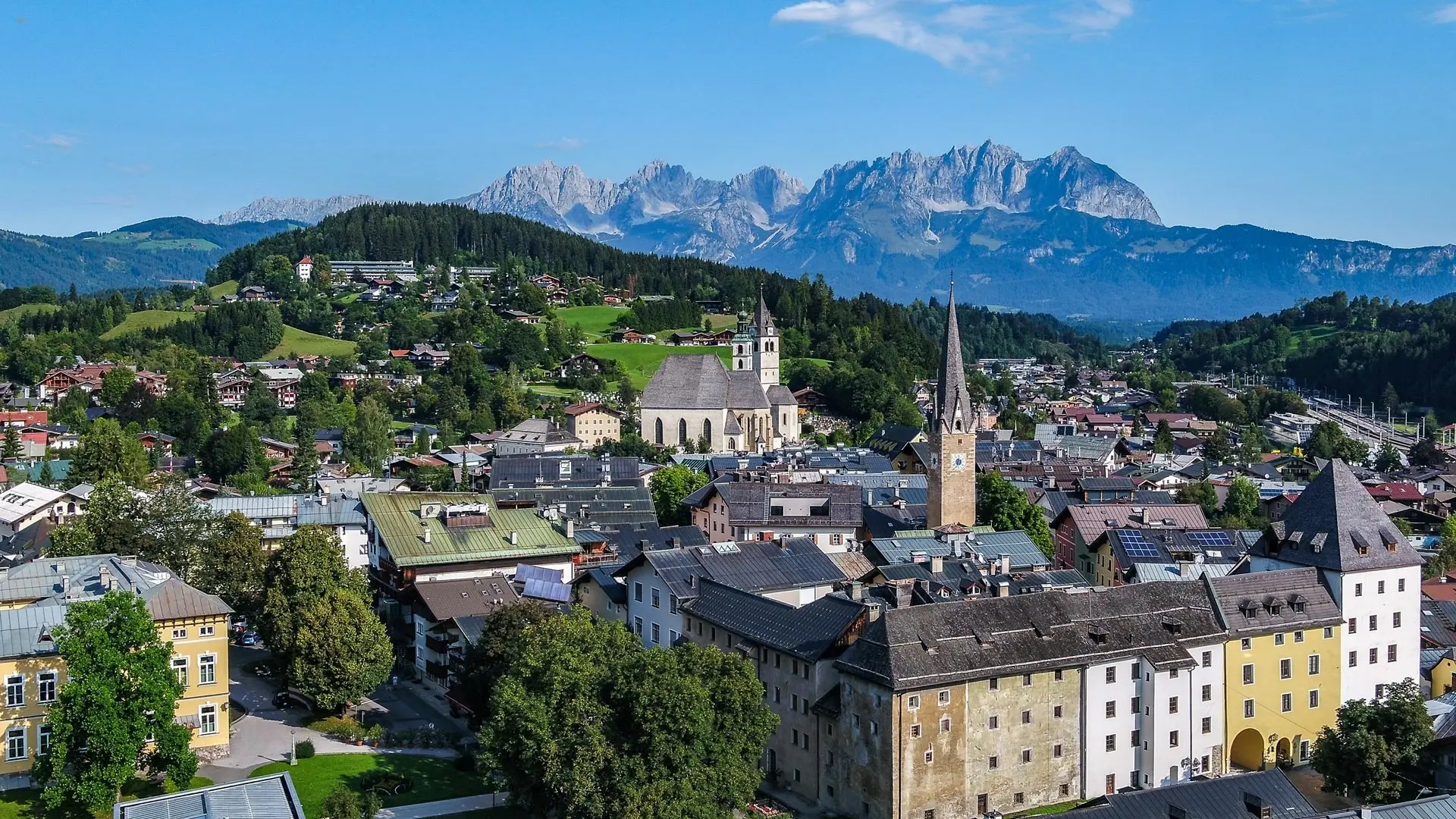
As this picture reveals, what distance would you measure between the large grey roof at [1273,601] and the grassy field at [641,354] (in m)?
111

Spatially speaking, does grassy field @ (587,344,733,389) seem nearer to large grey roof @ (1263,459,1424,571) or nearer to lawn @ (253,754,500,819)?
large grey roof @ (1263,459,1424,571)

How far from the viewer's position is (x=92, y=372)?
468ft

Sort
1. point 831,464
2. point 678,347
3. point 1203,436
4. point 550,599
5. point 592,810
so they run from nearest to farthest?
point 592,810 → point 550,599 → point 831,464 → point 1203,436 → point 678,347

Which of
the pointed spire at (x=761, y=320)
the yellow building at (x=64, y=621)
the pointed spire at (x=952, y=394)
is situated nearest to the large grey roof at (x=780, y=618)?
the yellow building at (x=64, y=621)

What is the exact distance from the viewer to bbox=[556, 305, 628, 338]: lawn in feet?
594

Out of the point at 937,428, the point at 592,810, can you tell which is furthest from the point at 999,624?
the point at 937,428

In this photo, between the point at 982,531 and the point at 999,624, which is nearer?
the point at 999,624

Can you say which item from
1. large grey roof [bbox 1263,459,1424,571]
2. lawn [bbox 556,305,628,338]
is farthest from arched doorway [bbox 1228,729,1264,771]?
lawn [bbox 556,305,628,338]

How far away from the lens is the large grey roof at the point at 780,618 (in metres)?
42.1

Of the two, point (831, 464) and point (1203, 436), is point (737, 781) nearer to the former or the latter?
point (831, 464)

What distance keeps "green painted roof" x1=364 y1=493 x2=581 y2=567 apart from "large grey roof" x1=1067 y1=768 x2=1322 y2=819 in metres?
33.8

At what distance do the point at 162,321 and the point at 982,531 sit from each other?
142 meters

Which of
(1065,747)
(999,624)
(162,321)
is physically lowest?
(1065,747)

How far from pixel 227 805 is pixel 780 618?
19169 mm
